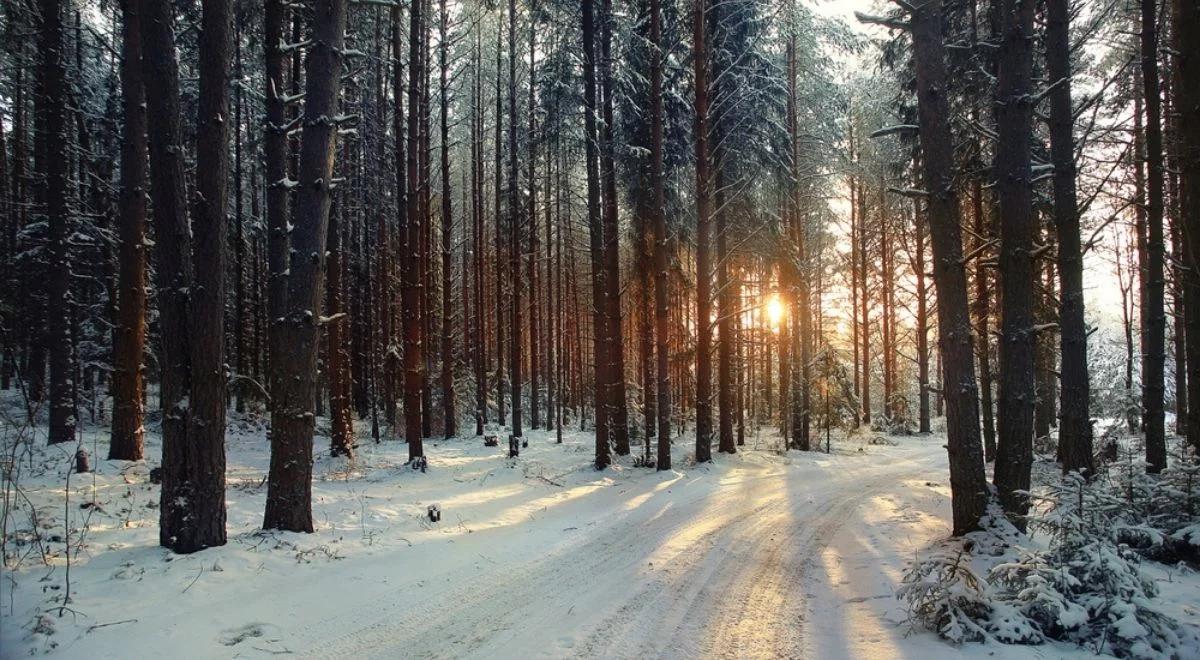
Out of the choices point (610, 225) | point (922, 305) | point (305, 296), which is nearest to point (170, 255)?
point (305, 296)

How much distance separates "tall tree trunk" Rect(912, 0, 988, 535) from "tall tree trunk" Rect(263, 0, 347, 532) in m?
7.16

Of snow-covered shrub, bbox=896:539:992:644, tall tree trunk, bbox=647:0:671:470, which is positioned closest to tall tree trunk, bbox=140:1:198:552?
snow-covered shrub, bbox=896:539:992:644

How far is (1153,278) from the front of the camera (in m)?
9.65

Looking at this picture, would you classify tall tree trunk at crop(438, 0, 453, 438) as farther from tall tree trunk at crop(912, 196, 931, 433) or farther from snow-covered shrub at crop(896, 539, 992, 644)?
snow-covered shrub at crop(896, 539, 992, 644)

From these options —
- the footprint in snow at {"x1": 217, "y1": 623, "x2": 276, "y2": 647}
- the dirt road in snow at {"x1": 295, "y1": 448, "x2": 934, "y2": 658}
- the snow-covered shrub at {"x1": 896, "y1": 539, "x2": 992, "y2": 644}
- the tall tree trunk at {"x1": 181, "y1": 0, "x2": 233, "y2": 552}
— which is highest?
the tall tree trunk at {"x1": 181, "y1": 0, "x2": 233, "y2": 552}

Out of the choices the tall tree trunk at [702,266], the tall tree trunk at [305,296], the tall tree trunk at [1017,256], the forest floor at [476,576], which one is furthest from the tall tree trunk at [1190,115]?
the tall tree trunk at [305,296]

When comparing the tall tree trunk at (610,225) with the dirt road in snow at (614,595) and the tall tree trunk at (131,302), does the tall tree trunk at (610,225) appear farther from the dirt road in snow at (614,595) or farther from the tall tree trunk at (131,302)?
the tall tree trunk at (131,302)

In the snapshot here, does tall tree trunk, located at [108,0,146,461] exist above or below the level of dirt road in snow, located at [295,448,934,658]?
above

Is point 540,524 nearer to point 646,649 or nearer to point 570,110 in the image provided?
point 646,649

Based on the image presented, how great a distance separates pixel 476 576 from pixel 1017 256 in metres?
7.24

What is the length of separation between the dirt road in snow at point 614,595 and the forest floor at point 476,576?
3 centimetres

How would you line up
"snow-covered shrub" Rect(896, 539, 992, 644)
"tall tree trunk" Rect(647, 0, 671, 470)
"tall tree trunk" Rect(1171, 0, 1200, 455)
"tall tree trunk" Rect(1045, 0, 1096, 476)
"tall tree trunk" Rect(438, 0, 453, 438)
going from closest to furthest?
"snow-covered shrub" Rect(896, 539, 992, 644) < "tall tree trunk" Rect(1171, 0, 1200, 455) < "tall tree trunk" Rect(1045, 0, 1096, 476) < "tall tree trunk" Rect(647, 0, 671, 470) < "tall tree trunk" Rect(438, 0, 453, 438)

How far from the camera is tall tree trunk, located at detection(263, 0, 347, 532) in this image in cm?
706

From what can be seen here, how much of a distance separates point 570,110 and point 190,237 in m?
11.1
